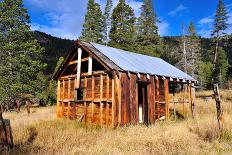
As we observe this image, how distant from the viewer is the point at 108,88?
13.6 m

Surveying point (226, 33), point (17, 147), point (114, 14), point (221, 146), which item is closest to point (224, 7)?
point (226, 33)

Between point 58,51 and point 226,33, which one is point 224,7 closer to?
point 226,33

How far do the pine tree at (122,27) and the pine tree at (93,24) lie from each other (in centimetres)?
259

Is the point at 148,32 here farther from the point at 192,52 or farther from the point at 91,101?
the point at 91,101

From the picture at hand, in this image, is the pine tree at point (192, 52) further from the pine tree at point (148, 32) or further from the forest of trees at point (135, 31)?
the pine tree at point (148, 32)

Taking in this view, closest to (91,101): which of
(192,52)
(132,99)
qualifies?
(132,99)

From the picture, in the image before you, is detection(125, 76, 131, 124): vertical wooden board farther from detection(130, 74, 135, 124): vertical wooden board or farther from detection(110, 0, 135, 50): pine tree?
detection(110, 0, 135, 50): pine tree

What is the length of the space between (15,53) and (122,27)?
50.8 ft

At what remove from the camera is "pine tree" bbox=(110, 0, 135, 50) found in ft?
116

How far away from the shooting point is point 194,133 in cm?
1048

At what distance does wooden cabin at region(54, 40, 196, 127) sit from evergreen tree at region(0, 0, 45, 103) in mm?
8890

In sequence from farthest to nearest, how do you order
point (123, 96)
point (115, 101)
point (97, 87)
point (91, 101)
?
point (91, 101) → point (97, 87) → point (123, 96) → point (115, 101)

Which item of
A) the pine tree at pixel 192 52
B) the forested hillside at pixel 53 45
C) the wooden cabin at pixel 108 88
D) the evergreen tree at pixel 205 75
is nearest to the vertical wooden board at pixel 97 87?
the wooden cabin at pixel 108 88

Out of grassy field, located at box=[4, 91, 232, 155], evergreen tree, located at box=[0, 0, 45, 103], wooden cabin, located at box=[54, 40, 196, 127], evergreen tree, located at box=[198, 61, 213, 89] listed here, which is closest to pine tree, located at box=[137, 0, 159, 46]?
evergreen tree, located at box=[198, 61, 213, 89]
